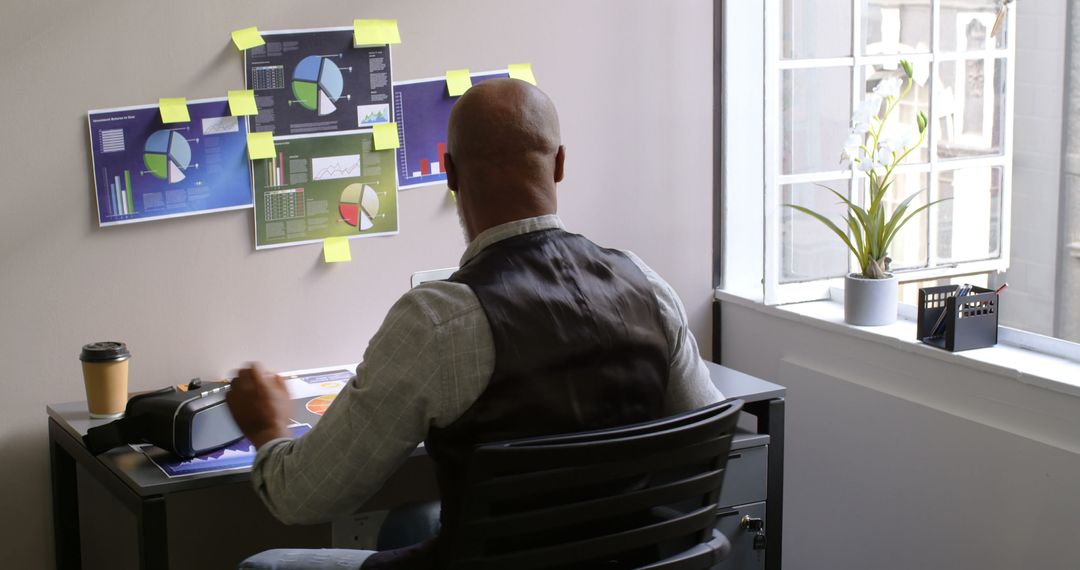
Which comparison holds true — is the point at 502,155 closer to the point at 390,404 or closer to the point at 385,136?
the point at 390,404

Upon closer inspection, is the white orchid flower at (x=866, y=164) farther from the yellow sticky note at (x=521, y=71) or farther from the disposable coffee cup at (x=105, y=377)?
the disposable coffee cup at (x=105, y=377)

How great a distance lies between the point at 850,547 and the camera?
2.78m

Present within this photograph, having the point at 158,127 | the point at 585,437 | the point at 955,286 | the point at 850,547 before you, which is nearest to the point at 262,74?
the point at 158,127

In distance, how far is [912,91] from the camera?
2973 millimetres

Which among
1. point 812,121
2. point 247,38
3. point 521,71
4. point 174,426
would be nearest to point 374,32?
point 247,38

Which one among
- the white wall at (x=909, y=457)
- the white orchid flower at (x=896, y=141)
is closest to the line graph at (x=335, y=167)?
the white wall at (x=909, y=457)

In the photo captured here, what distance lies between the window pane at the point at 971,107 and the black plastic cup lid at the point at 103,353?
2058 millimetres

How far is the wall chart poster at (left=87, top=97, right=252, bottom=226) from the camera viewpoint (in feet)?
7.82

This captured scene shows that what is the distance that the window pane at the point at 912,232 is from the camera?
2.91 meters

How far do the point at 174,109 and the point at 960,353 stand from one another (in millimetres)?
1841

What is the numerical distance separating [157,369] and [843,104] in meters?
1.90

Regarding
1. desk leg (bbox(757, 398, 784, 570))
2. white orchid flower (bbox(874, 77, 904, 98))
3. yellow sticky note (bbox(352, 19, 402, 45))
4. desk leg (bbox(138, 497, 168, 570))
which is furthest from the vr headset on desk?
white orchid flower (bbox(874, 77, 904, 98))

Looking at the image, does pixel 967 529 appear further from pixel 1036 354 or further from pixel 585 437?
pixel 585 437

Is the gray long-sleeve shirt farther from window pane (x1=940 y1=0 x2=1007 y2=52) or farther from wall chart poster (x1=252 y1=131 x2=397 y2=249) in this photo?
window pane (x1=940 y1=0 x2=1007 y2=52)
